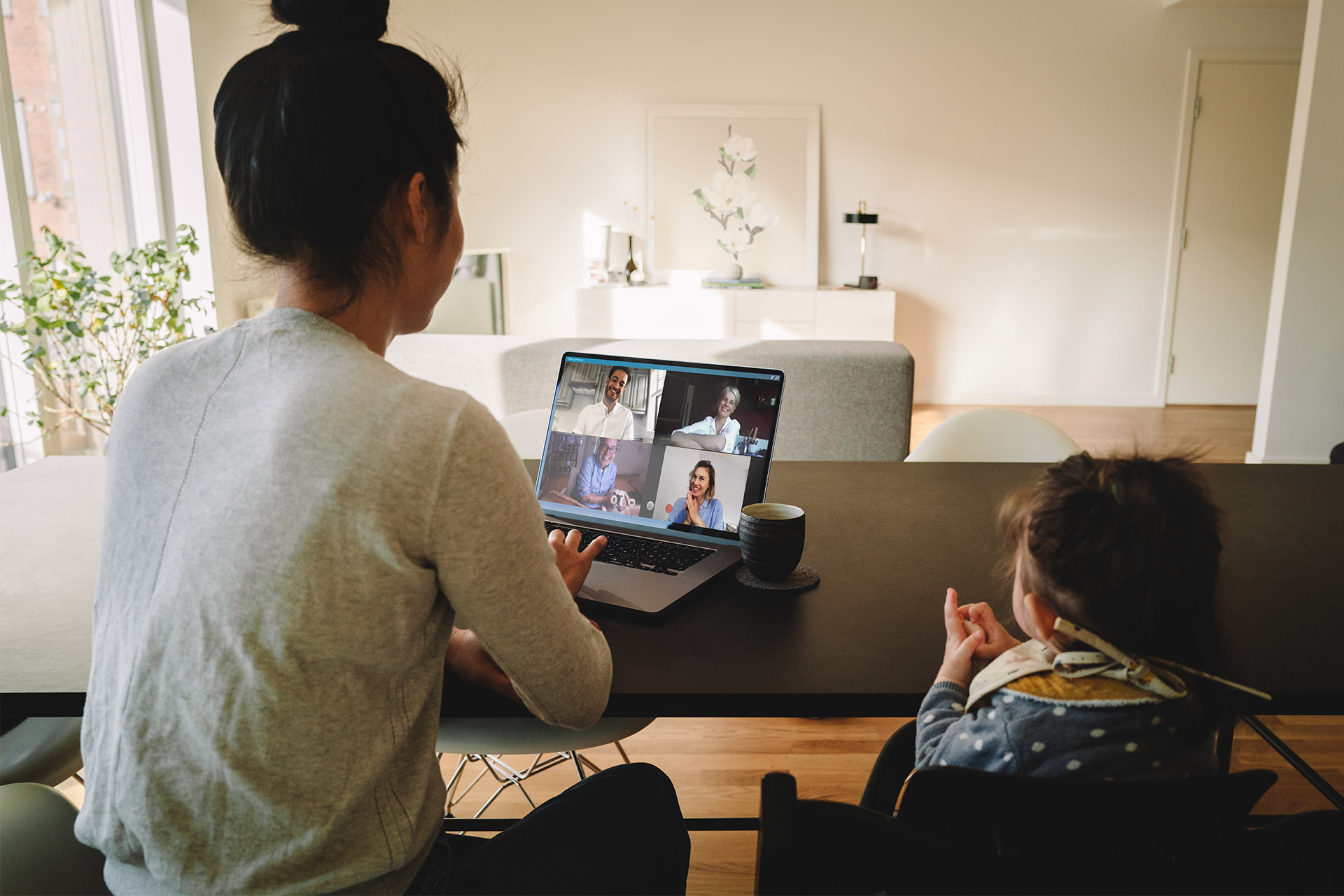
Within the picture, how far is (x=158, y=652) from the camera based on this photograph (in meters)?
0.69

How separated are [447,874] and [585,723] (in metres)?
0.19

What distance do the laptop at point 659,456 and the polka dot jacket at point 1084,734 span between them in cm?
42

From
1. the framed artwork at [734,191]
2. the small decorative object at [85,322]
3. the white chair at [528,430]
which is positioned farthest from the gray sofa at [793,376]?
the framed artwork at [734,191]

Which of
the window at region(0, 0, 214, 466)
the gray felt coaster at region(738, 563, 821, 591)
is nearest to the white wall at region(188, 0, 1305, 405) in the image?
the window at region(0, 0, 214, 466)

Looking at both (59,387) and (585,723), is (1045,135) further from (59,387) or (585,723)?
(585,723)

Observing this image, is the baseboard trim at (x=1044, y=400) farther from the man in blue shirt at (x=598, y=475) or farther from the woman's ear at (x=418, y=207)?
the woman's ear at (x=418, y=207)

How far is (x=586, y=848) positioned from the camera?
90 cm

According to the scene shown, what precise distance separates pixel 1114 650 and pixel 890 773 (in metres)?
0.39

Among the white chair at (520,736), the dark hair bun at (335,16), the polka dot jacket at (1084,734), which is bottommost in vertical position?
the white chair at (520,736)

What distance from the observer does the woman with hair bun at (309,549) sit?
0.66 m

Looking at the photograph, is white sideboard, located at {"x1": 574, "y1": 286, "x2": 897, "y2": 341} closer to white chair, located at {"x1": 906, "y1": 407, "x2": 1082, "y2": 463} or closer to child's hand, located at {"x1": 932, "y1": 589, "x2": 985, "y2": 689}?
white chair, located at {"x1": 906, "y1": 407, "x2": 1082, "y2": 463}

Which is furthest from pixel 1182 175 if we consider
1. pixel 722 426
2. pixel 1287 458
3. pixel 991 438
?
pixel 722 426

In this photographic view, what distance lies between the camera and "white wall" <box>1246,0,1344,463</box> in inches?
165

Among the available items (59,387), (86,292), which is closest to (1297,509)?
(86,292)
